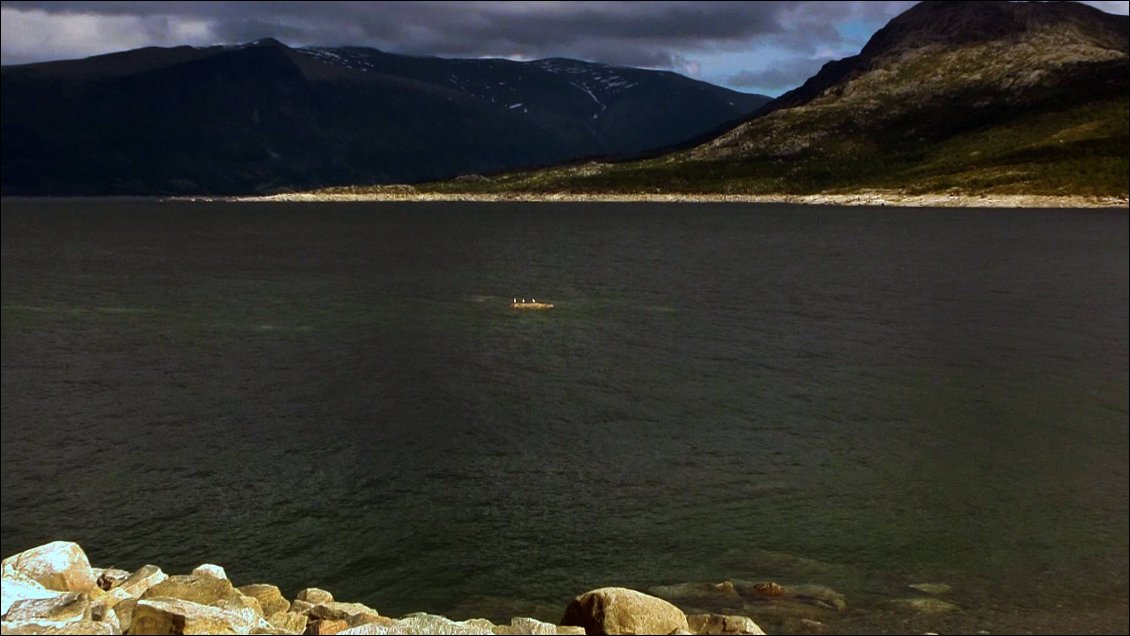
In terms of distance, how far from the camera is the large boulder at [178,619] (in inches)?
760

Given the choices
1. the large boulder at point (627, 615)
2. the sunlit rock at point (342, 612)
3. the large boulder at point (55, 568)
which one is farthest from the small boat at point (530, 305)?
the large boulder at point (55, 568)

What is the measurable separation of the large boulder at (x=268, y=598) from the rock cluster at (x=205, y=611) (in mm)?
30

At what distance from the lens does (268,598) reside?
2873 cm

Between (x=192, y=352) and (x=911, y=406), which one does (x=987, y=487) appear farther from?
(x=192, y=352)

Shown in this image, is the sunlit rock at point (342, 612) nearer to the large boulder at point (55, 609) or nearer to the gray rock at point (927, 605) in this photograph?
the large boulder at point (55, 609)

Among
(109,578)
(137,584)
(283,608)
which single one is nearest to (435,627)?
(283,608)

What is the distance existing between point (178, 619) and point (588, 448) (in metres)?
30.8

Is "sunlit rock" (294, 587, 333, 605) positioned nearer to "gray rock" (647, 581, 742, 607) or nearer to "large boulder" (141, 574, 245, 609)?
"large boulder" (141, 574, 245, 609)

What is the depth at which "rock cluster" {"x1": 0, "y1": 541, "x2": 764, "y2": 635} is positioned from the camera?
796 inches

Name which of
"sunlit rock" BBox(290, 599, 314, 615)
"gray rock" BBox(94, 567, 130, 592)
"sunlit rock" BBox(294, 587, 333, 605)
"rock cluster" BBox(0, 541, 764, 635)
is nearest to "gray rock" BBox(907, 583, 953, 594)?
"rock cluster" BBox(0, 541, 764, 635)

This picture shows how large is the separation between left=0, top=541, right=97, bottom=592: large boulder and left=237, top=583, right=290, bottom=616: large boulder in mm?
5031

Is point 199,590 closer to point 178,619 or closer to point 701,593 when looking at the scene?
point 178,619

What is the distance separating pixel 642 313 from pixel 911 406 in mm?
42487

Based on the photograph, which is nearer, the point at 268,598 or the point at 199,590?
the point at 199,590
